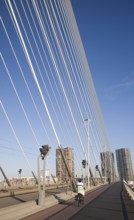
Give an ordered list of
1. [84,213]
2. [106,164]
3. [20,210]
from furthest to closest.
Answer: [106,164] < [84,213] < [20,210]

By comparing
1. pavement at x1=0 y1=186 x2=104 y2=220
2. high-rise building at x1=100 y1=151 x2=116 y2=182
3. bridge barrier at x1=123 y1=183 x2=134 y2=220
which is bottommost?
bridge barrier at x1=123 y1=183 x2=134 y2=220

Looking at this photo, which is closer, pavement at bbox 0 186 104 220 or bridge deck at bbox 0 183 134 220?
pavement at bbox 0 186 104 220

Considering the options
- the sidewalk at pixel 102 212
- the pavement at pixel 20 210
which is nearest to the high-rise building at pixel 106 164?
the sidewalk at pixel 102 212

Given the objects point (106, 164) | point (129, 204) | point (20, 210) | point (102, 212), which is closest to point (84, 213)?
point (102, 212)

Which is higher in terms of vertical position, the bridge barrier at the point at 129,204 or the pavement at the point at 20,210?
the pavement at the point at 20,210

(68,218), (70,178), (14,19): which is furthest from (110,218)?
(70,178)

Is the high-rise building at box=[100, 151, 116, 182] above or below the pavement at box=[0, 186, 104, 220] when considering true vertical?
above

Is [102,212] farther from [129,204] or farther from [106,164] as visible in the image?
[106,164]

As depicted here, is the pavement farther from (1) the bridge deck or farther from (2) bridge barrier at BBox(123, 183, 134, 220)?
(2) bridge barrier at BBox(123, 183, 134, 220)

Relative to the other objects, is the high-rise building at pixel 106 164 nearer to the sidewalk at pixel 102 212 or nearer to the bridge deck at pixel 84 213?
the sidewalk at pixel 102 212

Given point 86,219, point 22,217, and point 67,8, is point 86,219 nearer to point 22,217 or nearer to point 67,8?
point 22,217

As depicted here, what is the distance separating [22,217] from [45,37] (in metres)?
11.9

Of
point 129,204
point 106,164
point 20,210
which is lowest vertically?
point 129,204

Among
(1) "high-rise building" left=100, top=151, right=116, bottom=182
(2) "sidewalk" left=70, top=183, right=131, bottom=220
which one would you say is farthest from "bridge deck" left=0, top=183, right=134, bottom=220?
(1) "high-rise building" left=100, top=151, right=116, bottom=182
